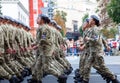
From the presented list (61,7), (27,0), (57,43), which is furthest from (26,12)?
(61,7)

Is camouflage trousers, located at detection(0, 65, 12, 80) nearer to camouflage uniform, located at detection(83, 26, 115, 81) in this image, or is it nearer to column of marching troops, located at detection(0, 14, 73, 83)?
column of marching troops, located at detection(0, 14, 73, 83)

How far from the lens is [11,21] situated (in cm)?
1544

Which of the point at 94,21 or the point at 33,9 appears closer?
the point at 94,21

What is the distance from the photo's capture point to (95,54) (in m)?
13.2

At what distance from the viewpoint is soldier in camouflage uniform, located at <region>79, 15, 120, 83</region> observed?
1306cm

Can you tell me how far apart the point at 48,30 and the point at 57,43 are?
3932mm

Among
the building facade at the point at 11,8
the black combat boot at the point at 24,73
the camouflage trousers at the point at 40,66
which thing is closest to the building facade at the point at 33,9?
the building facade at the point at 11,8

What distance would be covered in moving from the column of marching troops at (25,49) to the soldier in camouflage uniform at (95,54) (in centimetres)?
82

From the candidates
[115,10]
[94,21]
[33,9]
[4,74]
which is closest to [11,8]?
[33,9]

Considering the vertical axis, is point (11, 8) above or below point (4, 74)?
above

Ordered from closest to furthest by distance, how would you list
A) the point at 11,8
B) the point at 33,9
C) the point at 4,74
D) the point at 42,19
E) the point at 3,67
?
the point at 42,19
the point at 4,74
the point at 3,67
the point at 11,8
the point at 33,9

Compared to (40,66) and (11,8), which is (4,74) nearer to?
(40,66)

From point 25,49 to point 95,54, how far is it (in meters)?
4.40

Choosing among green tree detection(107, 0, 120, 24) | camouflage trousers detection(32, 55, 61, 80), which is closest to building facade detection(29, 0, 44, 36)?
green tree detection(107, 0, 120, 24)
